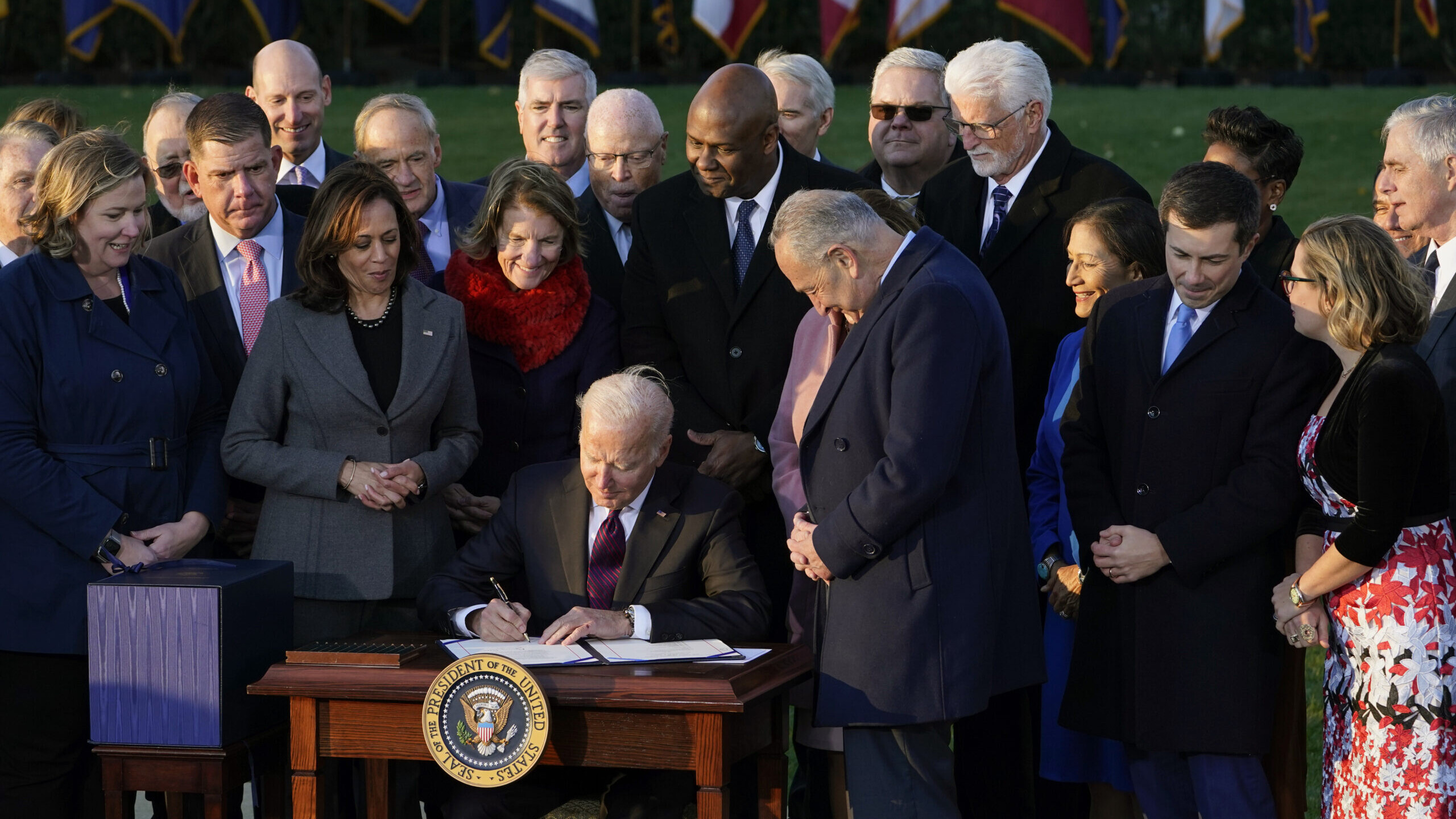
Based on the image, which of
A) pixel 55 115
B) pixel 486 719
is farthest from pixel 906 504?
pixel 55 115

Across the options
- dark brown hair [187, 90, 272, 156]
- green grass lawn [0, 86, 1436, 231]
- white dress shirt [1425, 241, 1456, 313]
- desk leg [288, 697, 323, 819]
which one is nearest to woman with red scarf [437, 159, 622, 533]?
dark brown hair [187, 90, 272, 156]

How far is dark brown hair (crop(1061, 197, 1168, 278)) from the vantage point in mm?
4266

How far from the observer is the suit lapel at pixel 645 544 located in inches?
154

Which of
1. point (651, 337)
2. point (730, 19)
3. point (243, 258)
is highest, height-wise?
point (730, 19)

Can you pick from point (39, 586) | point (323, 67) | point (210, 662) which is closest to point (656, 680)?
point (210, 662)

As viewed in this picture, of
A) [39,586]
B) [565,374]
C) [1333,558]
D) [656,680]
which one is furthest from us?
[565,374]

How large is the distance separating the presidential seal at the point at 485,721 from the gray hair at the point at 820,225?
3.77 feet

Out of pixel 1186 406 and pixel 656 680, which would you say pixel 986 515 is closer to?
pixel 1186 406

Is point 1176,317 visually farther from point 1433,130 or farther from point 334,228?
point 334,228

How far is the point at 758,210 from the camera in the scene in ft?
15.0

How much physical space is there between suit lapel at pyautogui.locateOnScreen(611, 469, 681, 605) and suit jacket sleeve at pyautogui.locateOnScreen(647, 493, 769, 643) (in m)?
0.09

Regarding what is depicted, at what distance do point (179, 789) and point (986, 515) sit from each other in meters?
1.96

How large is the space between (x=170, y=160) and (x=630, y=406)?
8.78ft

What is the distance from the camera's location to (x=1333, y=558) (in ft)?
11.9
